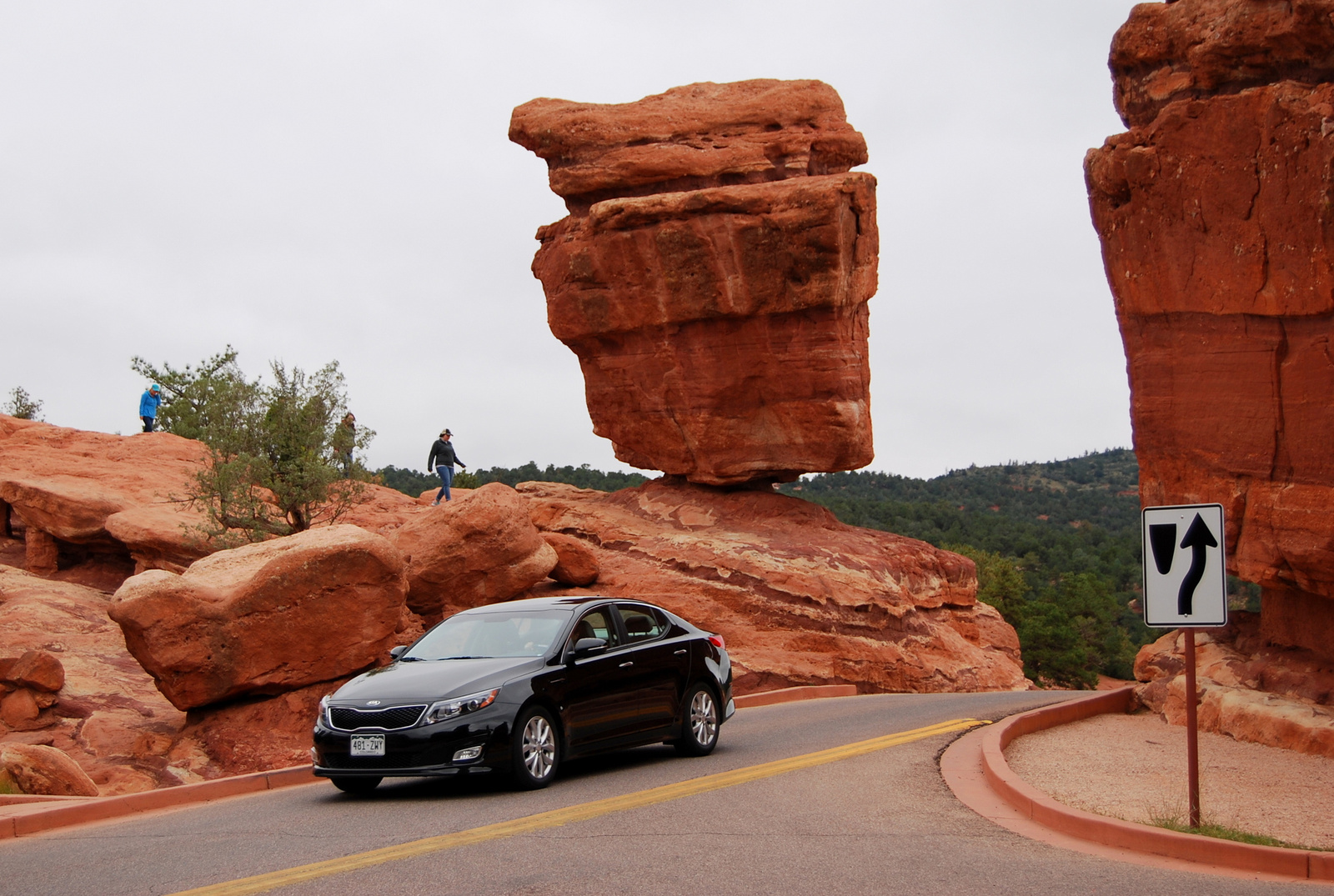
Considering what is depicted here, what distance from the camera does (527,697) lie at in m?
9.87

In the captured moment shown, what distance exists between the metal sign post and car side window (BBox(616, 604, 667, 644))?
16.7 ft

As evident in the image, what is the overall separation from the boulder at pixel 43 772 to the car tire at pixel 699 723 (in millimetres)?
5863

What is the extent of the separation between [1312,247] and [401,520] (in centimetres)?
2045

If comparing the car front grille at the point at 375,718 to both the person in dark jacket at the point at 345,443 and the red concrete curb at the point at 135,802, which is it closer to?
the red concrete curb at the point at 135,802

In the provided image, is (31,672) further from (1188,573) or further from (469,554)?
(1188,573)

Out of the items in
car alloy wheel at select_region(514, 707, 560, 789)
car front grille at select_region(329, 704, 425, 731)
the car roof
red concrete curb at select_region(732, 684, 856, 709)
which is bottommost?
red concrete curb at select_region(732, 684, 856, 709)

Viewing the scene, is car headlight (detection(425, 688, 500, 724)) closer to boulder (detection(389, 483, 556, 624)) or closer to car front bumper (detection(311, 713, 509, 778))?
car front bumper (detection(311, 713, 509, 778))

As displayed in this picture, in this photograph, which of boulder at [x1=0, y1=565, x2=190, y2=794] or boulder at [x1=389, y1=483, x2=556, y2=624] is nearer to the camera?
boulder at [x1=0, y1=565, x2=190, y2=794]

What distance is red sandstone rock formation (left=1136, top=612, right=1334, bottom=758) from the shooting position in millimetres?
11711

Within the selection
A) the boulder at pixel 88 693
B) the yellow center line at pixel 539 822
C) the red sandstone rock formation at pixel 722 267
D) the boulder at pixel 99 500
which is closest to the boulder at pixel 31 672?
the boulder at pixel 88 693

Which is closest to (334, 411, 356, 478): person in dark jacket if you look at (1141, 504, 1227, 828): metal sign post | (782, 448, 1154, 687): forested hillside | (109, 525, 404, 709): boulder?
(109, 525, 404, 709): boulder

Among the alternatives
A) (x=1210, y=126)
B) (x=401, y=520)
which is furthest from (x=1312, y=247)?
(x=401, y=520)

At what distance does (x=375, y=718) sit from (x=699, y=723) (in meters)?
3.46

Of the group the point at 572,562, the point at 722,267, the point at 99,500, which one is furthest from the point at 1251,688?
the point at 99,500
